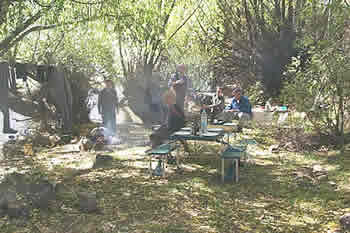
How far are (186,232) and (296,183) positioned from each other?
245 centimetres

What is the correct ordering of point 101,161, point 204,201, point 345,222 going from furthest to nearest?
1. point 101,161
2. point 204,201
3. point 345,222

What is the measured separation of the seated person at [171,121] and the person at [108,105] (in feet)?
8.65

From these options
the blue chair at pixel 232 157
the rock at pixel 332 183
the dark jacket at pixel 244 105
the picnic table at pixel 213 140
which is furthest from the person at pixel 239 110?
the rock at pixel 332 183

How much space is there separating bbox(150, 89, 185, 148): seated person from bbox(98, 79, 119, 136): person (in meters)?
2.64

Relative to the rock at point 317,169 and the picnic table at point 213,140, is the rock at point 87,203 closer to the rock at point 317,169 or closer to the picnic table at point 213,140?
the picnic table at point 213,140

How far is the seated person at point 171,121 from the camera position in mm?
7574

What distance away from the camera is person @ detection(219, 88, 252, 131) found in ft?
30.9

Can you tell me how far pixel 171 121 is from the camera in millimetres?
7973

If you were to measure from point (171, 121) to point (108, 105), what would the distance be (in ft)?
10.7

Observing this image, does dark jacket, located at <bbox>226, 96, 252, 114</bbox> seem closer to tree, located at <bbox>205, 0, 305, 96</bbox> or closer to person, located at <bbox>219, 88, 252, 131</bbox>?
person, located at <bbox>219, 88, 252, 131</bbox>

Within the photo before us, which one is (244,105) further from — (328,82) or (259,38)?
(259,38)

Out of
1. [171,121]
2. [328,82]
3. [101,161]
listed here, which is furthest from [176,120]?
[328,82]

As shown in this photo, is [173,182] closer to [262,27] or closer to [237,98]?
[237,98]

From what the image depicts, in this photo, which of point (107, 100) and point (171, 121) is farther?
point (107, 100)
